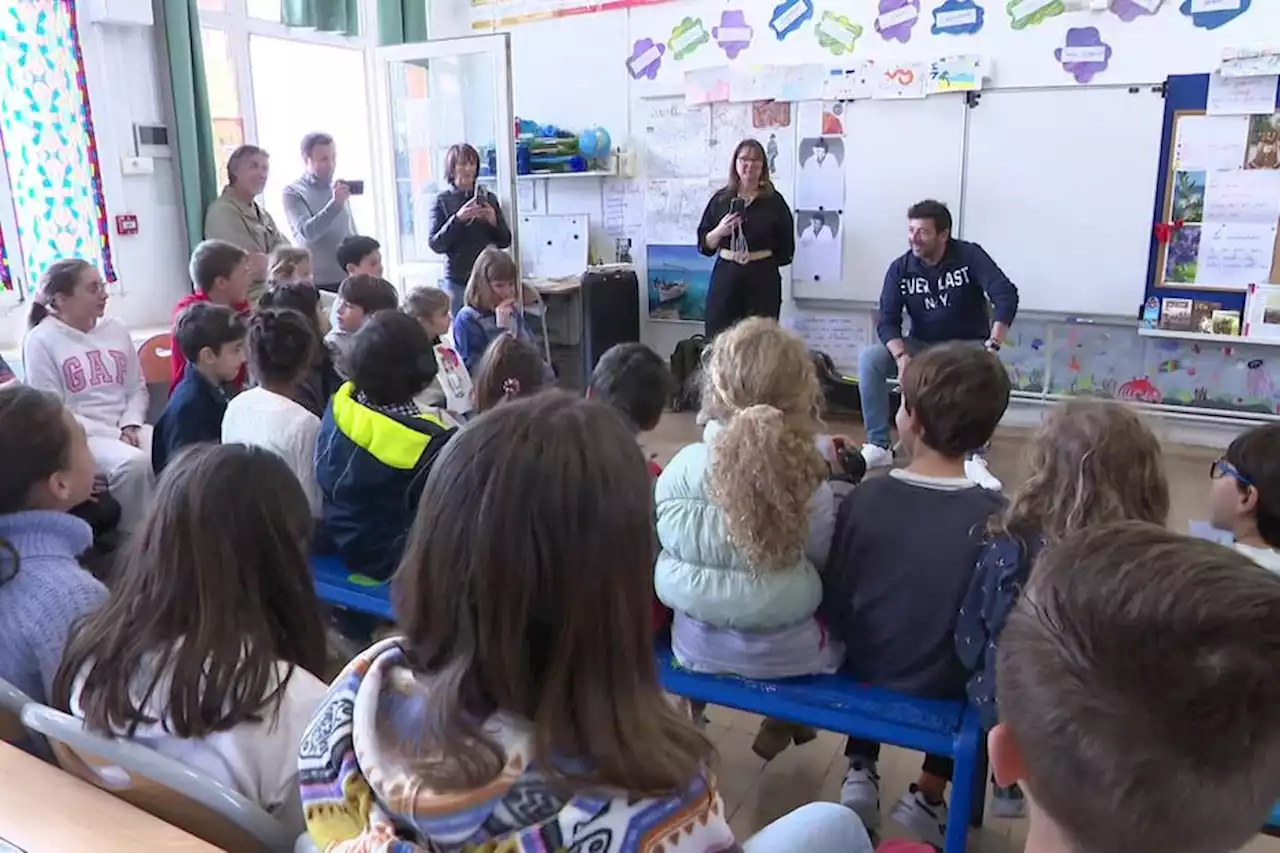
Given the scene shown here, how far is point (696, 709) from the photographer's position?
7.18 ft

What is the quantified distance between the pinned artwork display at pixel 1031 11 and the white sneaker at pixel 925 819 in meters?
3.85

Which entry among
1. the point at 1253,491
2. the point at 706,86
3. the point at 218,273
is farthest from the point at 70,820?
the point at 706,86

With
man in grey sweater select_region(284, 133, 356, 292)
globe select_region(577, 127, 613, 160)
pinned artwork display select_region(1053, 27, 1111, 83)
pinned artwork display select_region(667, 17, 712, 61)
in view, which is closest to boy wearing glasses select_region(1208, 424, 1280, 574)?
pinned artwork display select_region(1053, 27, 1111, 83)

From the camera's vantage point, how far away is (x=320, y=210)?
4566mm

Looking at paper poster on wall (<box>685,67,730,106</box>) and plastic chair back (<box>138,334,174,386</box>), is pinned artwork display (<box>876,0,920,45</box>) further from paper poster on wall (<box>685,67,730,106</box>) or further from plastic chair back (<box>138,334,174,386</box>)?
plastic chair back (<box>138,334,174,386</box>)

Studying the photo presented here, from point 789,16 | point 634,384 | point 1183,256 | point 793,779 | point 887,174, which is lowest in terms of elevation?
point 793,779

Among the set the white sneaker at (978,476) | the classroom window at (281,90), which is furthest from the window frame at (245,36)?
the white sneaker at (978,476)

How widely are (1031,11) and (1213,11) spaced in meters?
0.73

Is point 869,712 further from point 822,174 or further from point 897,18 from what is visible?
point 897,18

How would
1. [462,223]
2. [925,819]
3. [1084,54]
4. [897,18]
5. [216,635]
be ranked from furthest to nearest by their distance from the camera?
[897,18], [462,223], [1084,54], [925,819], [216,635]

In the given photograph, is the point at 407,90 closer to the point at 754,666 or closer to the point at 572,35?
the point at 572,35

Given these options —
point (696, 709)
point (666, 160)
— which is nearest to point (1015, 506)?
point (696, 709)

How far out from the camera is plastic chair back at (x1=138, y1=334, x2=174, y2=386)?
3.61m

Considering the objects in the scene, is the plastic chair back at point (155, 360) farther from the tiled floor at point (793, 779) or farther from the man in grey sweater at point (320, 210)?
the tiled floor at point (793, 779)
